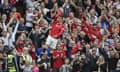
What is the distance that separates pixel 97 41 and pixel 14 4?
382 cm

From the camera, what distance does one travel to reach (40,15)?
25.6 m

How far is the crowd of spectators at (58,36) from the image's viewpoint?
2311cm

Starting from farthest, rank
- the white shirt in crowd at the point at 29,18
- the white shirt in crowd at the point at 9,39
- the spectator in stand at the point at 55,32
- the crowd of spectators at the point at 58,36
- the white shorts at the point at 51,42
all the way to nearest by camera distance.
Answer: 1. the white shirt in crowd at the point at 29,18
2. the spectator in stand at the point at 55,32
3. the white shorts at the point at 51,42
4. the white shirt in crowd at the point at 9,39
5. the crowd of spectators at the point at 58,36

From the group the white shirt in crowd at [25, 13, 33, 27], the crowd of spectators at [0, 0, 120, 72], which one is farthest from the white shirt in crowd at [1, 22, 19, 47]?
the white shirt in crowd at [25, 13, 33, 27]

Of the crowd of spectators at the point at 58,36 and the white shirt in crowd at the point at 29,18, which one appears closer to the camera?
the crowd of spectators at the point at 58,36

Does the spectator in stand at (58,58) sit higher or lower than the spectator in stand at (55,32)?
lower

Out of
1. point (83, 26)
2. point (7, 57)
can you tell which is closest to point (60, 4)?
point (83, 26)

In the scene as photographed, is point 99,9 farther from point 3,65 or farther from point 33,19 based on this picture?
point 3,65

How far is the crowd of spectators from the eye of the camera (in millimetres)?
23109

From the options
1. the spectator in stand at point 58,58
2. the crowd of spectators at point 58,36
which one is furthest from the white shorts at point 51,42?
the spectator in stand at point 58,58

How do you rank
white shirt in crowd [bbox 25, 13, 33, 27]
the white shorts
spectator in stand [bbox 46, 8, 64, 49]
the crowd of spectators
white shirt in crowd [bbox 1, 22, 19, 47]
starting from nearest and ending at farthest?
1. the crowd of spectators
2. white shirt in crowd [bbox 1, 22, 19, 47]
3. the white shorts
4. spectator in stand [bbox 46, 8, 64, 49]
5. white shirt in crowd [bbox 25, 13, 33, 27]

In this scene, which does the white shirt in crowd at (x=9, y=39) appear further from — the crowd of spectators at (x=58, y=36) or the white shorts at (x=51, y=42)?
the white shorts at (x=51, y=42)

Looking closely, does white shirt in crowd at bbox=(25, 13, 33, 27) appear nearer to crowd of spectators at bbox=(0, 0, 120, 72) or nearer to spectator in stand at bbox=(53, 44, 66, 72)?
crowd of spectators at bbox=(0, 0, 120, 72)

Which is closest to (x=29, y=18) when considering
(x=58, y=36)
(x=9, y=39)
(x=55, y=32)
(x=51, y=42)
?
(x=55, y=32)
